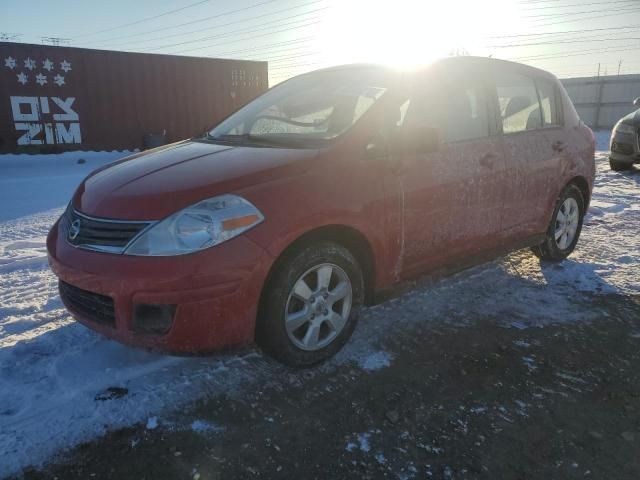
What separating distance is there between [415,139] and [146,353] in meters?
2.00

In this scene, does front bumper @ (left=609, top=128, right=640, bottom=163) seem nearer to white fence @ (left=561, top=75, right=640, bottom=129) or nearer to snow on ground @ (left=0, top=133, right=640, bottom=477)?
snow on ground @ (left=0, top=133, right=640, bottom=477)

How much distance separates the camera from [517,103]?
3.88 metres

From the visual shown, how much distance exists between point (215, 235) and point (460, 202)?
1.76 meters

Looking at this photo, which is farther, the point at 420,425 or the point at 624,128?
the point at 624,128

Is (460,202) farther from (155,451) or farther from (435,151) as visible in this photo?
(155,451)

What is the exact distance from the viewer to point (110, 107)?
43.9 feet

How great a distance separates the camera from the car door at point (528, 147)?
3.65m

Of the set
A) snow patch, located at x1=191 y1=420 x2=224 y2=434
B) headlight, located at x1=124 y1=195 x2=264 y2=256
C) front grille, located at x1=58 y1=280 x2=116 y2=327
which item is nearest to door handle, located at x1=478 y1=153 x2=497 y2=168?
headlight, located at x1=124 y1=195 x2=264 y2=256

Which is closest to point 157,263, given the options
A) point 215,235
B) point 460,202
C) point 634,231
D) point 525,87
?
point 215,235

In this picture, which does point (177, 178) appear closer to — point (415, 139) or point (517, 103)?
point (415, 139)

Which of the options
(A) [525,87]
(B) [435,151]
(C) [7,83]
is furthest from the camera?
(C) [7,83]

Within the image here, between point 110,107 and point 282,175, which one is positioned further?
point 110,107

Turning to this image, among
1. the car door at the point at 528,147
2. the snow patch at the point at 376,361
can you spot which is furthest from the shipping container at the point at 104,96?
the snow patch at the point at 376,361

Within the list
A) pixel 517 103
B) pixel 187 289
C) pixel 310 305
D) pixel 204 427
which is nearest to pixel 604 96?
pixel 517 103
